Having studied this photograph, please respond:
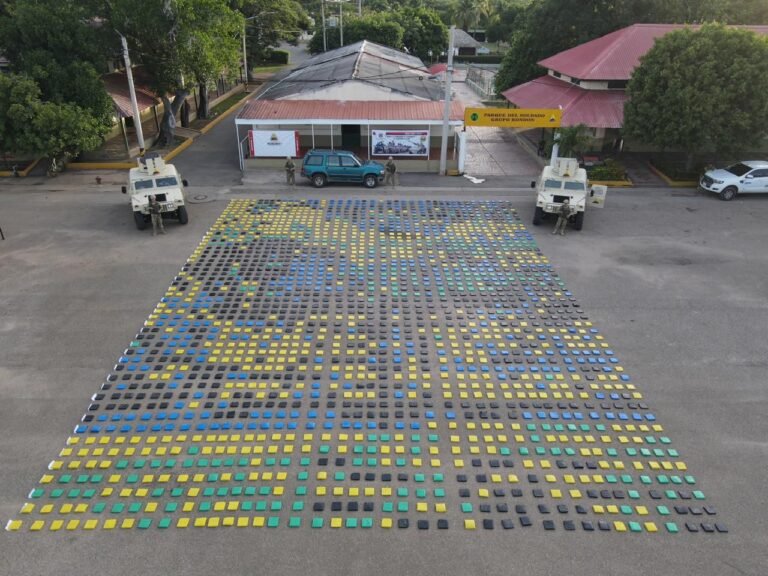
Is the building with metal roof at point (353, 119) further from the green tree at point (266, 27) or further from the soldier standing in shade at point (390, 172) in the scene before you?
the green tree at point (266, 27)

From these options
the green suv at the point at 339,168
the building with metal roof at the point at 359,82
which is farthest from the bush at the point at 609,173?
the green suv at the point at 339,168

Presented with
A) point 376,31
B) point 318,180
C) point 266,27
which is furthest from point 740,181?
point 376,31

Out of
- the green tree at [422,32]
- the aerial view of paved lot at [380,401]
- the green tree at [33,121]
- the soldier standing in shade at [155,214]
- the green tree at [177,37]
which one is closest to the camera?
the aerial view of paved lot at [380,401]

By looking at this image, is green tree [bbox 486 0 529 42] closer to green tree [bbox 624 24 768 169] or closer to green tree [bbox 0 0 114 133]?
green tree [bbox 624 24 768 169]

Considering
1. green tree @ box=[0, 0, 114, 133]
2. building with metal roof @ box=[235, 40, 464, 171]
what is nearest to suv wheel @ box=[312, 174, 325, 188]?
building with metal roof @ box=[235, 40, 464, 171]

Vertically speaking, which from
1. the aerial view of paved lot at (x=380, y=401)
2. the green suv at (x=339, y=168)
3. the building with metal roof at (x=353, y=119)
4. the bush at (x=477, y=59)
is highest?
the bush at (x=477, y=59)

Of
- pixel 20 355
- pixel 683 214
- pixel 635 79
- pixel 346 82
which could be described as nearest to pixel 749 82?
pixel 635 79

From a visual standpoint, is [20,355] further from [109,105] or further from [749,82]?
[749,82]
